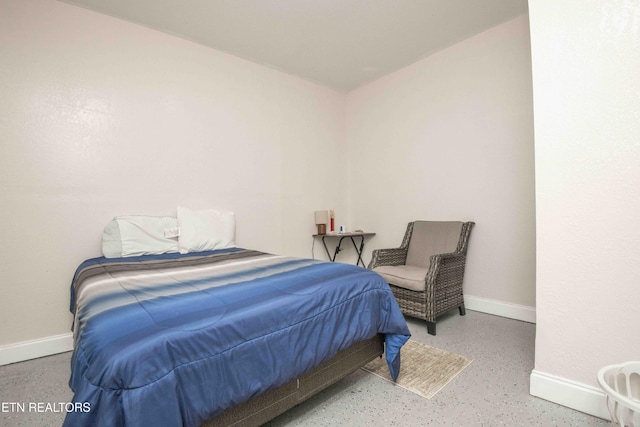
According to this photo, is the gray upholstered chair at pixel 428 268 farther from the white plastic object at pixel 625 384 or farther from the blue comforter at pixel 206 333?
the white plastic object at pixel 625 384

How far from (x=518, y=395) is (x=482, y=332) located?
2.96 ft

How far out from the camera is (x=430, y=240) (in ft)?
10.2

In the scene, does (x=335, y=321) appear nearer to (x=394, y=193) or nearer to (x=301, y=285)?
(x=301, y=285)

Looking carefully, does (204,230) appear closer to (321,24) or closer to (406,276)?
(406,276)

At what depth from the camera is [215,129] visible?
10.2 feet

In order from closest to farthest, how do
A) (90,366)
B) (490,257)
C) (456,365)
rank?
(90,366) < (456,365) < (490,257)

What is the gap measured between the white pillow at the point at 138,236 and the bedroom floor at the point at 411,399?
881 mm

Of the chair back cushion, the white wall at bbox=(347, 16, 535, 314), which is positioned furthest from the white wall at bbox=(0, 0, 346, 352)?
the chair back cushion

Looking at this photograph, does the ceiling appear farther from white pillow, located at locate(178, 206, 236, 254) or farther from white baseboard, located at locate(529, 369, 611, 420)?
white baseboard, located at locate(529, 369, 611, 420)

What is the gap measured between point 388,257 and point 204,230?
1862 millimetres

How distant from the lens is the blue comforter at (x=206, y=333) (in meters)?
0.84

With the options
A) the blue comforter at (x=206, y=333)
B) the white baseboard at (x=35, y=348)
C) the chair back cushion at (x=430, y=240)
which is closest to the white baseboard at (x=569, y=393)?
the blue comforter at (x=206, y=333)

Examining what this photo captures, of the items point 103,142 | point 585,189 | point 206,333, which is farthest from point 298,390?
point 103,142

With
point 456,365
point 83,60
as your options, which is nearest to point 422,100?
point 456,365
